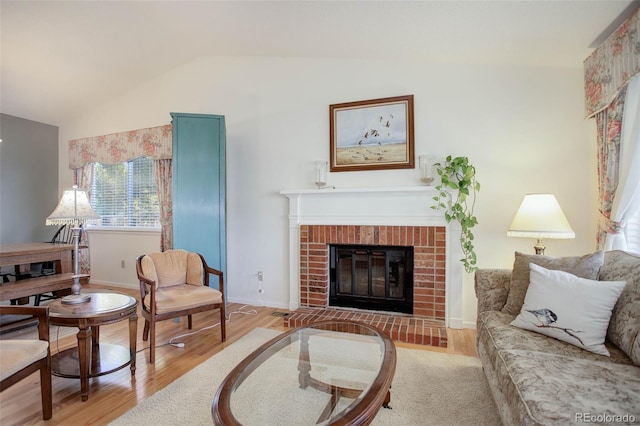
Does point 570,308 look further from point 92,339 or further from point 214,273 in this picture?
point 92,339

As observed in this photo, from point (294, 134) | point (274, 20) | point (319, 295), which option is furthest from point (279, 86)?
point (319, 295)

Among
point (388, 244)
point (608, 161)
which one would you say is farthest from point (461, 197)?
point (608, 161)

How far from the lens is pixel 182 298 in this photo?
2.47 meters

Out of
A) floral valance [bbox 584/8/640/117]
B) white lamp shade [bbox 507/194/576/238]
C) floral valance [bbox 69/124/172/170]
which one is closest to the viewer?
floral valance [bbox 584/8/640/117]

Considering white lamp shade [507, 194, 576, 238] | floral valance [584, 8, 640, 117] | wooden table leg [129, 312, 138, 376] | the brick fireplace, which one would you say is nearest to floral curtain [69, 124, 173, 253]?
the brick fireplace

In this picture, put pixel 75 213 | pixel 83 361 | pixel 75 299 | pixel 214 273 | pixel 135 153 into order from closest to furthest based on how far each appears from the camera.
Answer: pixel 83 361 < pixel 75 299 < pixel 75 213 < pixel 214 273 < pixel 135 153

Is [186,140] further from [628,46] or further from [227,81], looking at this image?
[628,46]

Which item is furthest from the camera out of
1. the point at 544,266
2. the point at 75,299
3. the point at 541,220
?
the point at 541,220

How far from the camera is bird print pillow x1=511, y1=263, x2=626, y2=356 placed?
4.92 ft

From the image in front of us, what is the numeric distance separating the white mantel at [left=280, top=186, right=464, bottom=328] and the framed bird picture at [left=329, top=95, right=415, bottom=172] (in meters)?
0.29

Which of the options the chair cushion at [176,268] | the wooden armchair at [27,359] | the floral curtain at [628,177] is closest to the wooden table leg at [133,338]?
the wooden armchair at [27,359]

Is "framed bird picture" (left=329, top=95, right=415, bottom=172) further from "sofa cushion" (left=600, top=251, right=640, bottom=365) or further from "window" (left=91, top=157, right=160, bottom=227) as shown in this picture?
"window" (left=91, top=157, right=160, bottom=227)

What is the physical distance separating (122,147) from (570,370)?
17.1ft

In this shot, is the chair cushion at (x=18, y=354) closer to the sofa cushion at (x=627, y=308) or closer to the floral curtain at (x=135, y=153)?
the floral curtain at (x=135, y=153)
